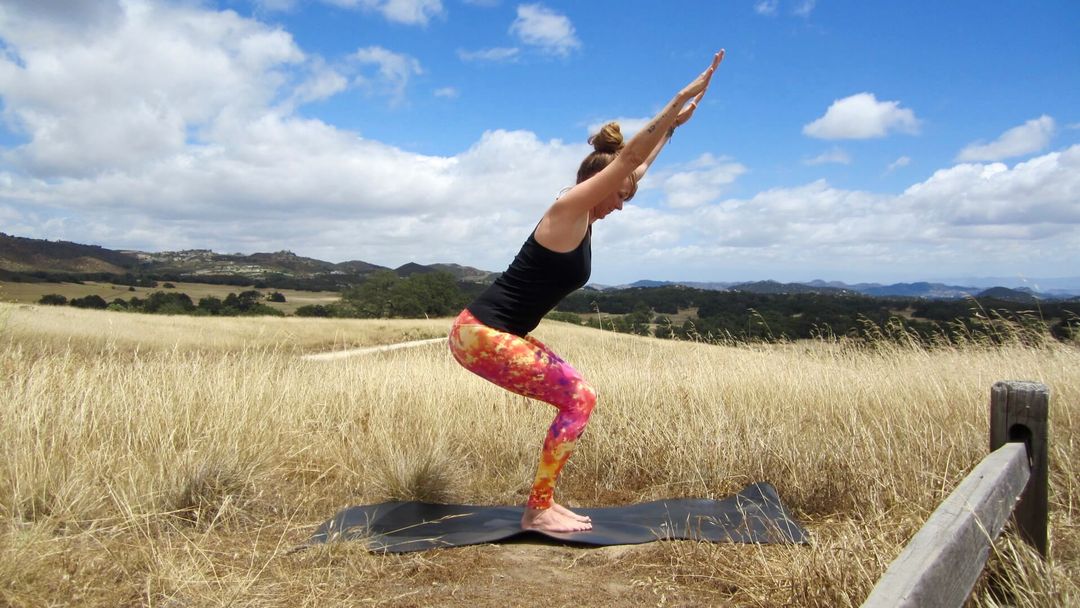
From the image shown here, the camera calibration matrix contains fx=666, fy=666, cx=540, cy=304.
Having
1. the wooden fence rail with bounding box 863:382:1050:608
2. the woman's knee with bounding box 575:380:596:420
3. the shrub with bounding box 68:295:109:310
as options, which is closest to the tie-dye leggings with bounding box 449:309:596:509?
the woman's knee with bounding box 575:380:596:420

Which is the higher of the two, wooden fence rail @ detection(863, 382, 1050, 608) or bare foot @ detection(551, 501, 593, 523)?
wooden fence rail @ detection(863, 382, 1050, 608)

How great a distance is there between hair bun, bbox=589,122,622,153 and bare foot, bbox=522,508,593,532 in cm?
190

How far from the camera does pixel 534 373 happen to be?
330 cm

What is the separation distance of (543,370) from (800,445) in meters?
2.16

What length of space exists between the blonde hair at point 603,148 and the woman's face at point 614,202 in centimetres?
16

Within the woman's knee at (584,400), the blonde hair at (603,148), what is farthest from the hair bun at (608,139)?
the woman's knee at (584,400)

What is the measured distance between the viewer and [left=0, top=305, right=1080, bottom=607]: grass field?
8.55 feet

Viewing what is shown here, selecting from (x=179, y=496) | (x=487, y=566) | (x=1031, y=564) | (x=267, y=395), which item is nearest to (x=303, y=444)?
(x=267, y=395)

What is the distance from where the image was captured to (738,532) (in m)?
3.39

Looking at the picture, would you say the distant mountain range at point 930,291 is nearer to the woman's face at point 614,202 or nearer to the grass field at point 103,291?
the woman's face at point 614,202

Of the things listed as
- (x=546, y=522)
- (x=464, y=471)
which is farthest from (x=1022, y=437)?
(x=464, y=471)

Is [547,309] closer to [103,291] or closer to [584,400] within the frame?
[584,400]

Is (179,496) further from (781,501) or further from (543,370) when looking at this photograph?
(781,501)

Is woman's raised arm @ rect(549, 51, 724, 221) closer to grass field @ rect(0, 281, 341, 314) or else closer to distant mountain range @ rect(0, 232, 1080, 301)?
grass field @ rect(0, 281, 341, 314)
